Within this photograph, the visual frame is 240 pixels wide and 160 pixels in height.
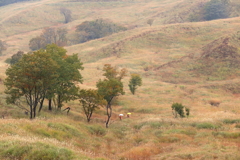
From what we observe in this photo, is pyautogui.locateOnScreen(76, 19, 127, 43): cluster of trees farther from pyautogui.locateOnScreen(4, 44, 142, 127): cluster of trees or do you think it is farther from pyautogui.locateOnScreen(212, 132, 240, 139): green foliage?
pyautogui.locateOnScreen(212, 132, 240, 139): green foliage

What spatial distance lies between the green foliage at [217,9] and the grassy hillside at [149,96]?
4613 mm

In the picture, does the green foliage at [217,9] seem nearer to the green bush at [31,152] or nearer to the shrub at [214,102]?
the shrub at [214,102]

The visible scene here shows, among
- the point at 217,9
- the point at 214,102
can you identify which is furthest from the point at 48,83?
the point at 217,9

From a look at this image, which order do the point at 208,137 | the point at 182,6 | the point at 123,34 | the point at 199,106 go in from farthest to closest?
1. the point at 182,6
2. the point at 123,34
3. the point at 199,106
4. the point at 208,137

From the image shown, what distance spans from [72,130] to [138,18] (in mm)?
134328

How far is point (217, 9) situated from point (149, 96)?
324 ft

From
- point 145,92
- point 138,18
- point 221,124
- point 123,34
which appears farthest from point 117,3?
point 221,124

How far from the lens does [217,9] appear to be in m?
121

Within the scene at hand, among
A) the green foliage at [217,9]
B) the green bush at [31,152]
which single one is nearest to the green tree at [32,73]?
the green bush at [31,152]

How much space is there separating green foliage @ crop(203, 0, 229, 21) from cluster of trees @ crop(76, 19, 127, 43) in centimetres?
4667

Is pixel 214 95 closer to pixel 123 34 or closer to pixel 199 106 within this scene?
pixel 199 106

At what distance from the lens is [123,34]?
10562cm

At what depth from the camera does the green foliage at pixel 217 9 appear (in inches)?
4791

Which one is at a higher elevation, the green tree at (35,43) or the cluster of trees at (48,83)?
the green tree at (35,43)
